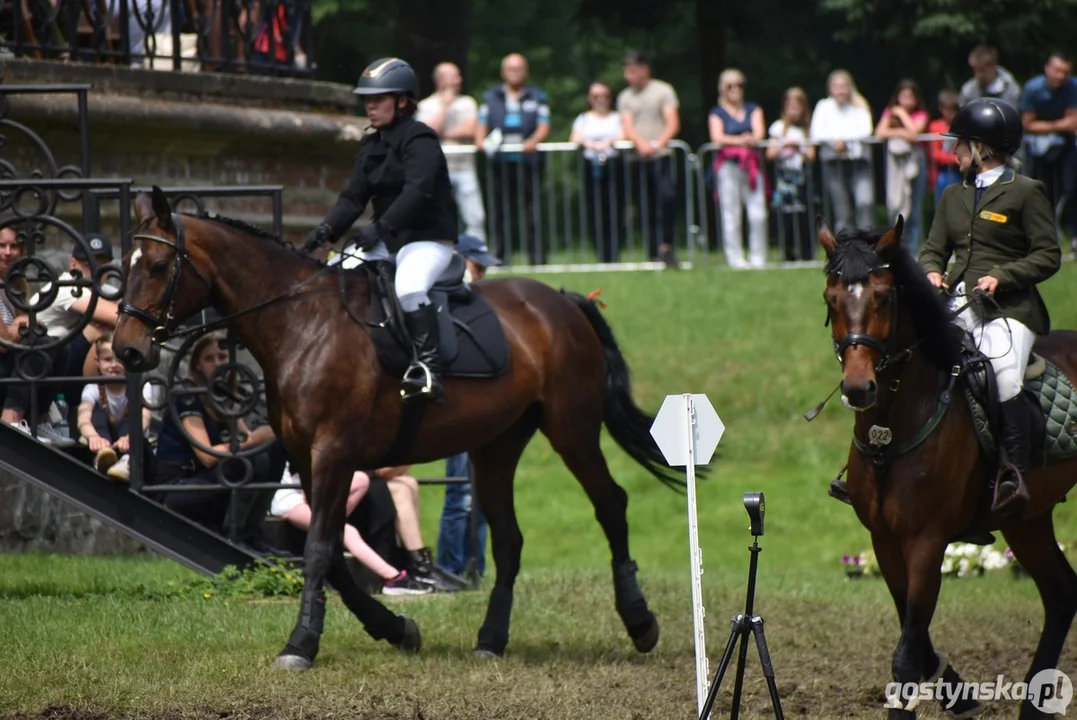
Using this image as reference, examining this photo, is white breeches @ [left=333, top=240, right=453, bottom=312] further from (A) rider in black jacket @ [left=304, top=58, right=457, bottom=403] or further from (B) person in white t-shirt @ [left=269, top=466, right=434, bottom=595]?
(B) person in white t-shirt @ [left=269, top=466, right=434, bottom=595]

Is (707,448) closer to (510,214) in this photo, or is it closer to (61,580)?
(61,580)

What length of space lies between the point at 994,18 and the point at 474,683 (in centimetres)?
2261

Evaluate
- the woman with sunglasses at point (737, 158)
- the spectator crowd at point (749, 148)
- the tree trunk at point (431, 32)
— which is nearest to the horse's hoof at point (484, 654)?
the spectator crowd at point (749, 148)

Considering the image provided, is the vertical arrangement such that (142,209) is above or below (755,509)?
above

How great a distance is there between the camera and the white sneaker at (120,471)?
35.7ft

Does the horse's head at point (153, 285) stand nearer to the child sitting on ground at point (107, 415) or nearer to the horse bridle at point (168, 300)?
A: the horse bridle at point (168, 300)

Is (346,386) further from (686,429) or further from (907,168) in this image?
(907,168)

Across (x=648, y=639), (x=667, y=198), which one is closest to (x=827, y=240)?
(x=648, y=639)

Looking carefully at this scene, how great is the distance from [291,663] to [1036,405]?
3860 millimetres

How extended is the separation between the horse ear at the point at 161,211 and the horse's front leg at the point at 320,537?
1421mm

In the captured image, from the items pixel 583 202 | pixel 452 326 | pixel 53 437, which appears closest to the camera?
pixel 452 326

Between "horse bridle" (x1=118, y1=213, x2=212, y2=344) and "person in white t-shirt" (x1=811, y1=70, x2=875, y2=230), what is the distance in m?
13.8

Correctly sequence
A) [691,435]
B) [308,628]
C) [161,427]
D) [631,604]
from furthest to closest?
[161,427] → [631,604] → [308,628] → [691,435]

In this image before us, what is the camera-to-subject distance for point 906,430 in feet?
26.5
